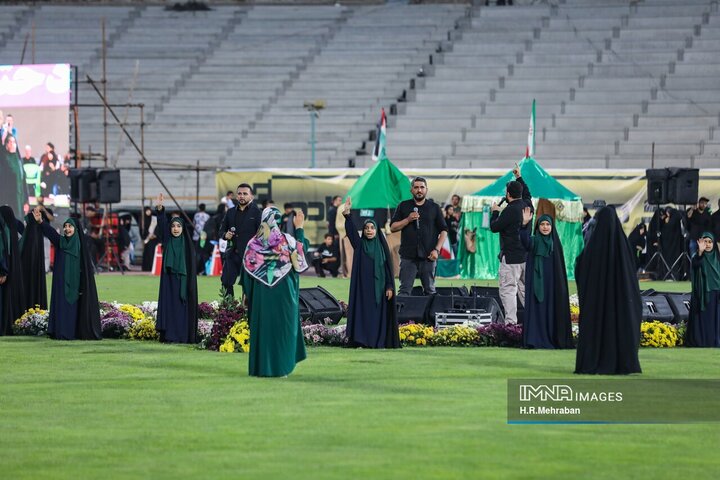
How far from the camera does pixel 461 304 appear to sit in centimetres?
1878

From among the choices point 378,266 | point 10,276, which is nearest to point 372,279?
point 378,266

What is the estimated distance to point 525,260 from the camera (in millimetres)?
18219

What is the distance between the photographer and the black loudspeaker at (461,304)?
18734 millimetres

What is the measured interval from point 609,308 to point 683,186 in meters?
19.0

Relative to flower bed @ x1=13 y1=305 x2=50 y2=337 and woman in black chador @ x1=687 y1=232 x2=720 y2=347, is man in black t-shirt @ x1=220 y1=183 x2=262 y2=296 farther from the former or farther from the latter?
woman in black chador @ x1=687 y1=232 x2=720 y2=347

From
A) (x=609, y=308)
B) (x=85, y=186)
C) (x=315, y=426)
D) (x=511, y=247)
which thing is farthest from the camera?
(x=85, y=186)

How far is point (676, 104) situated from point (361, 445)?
3385 centimetres

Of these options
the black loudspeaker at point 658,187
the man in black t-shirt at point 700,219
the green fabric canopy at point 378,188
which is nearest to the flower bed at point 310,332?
the green fabric canopy at point 378,188

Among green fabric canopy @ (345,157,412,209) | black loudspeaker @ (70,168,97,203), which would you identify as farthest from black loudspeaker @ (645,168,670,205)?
black loudspeaker @ (70,168,97,203)

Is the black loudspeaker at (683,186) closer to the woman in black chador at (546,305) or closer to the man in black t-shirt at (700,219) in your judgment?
the man in black t-shirt at (700,219)

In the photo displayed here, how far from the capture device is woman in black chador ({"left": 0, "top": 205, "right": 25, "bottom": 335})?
1933cm

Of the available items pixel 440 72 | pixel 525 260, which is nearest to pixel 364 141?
pixel 440 72

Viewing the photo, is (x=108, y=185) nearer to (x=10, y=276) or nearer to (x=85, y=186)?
(x=85, y=186)

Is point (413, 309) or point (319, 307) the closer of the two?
point (413, 309)
